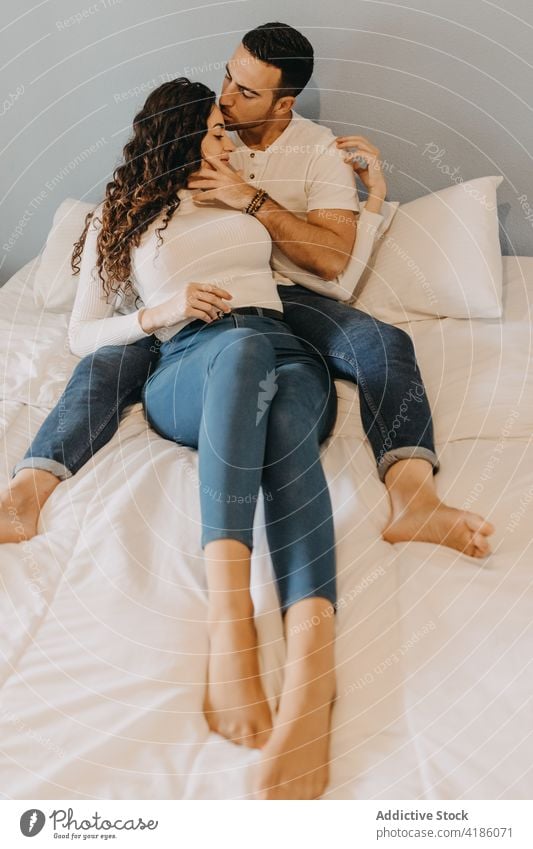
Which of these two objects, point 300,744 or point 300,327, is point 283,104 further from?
point 300,744

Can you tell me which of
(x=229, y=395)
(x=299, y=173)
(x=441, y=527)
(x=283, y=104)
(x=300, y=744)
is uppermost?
(x=283, y=104)

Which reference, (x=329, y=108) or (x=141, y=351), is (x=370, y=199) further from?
(x=141, y=351)

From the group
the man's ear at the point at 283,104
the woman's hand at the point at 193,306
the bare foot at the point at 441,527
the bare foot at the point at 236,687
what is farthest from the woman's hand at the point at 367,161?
the bare foot at the point at 236,687

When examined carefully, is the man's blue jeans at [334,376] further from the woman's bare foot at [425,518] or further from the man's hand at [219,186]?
the man's hand at [219,186]

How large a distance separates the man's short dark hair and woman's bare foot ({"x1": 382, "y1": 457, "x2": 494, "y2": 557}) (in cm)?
77

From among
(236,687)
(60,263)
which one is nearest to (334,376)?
(236,687)

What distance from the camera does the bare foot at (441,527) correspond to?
89 centimetres

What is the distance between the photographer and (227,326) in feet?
3.68

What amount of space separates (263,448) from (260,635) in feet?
0.71

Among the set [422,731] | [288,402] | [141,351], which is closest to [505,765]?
[422,731]

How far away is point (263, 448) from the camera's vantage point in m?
0.90

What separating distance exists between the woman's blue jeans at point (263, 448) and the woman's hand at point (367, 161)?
1.68ft

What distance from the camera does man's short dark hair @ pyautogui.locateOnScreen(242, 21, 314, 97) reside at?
1.33 metres

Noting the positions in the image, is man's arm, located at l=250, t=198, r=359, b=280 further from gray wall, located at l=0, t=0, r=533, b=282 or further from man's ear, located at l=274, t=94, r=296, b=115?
gray wall, located at l=0, t=0, r=533, b=282
